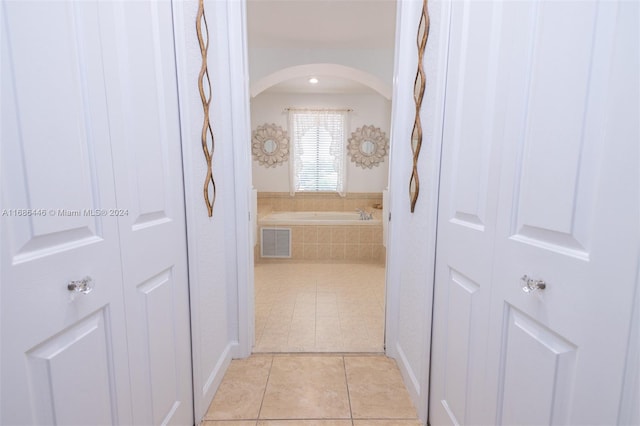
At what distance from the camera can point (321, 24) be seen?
2637 mm

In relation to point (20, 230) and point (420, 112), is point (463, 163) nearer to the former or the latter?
point (420, 112)

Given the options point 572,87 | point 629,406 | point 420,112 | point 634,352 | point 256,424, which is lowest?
point 256,424

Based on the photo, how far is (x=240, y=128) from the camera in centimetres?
163

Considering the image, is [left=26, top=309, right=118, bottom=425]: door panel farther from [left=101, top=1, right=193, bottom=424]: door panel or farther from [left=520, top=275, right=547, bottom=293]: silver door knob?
[left=520, top=275, right=547, bottom=293]: silver door knob

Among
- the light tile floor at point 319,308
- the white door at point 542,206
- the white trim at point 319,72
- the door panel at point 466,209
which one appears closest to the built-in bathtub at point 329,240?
the light tile floor at point 319,308

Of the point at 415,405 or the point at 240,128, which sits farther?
the point at 240,128

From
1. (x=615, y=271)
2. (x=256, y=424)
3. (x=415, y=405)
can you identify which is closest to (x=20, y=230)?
(x=615, y=271)

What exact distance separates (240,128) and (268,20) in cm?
156

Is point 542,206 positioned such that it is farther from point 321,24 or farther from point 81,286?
point 321,24

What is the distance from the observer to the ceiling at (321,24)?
240 cm

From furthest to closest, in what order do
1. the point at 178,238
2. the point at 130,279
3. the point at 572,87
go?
the point at 178,238 → the point at 130,279 → the point at 572,87

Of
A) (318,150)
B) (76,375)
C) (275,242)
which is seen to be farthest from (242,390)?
(318,150)

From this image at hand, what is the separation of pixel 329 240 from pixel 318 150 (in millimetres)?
1909

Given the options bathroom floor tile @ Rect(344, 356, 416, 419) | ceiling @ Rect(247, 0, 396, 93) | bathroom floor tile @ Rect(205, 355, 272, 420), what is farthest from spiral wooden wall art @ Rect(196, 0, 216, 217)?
ceiling @ Rect(247, 0, 396, 93)
